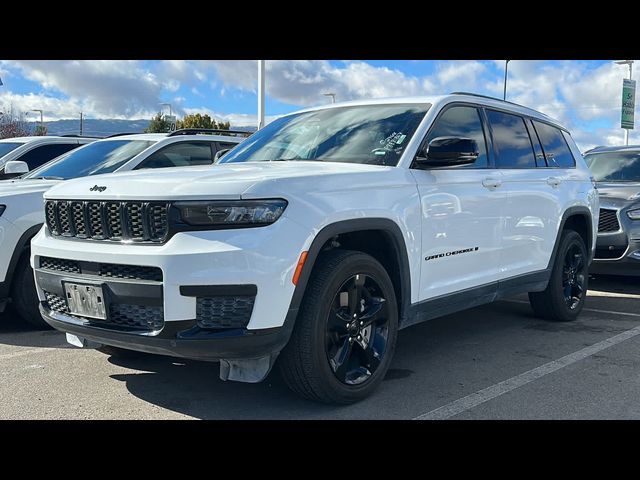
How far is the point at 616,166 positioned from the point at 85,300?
7.87 m

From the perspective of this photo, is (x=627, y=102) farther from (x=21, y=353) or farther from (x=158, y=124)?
(x=158, y=124)

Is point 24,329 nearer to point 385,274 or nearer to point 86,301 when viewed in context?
point 86,301

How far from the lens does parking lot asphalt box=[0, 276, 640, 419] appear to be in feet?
12.2

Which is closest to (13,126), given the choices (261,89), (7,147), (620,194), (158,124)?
(158,124)

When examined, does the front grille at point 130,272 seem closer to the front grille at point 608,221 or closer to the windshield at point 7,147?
the front grille at point 608,221

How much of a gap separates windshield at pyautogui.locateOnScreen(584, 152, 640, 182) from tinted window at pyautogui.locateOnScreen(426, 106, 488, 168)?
459cm

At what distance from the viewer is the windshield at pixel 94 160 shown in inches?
256

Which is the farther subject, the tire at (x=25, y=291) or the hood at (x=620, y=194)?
the hood at (x=620, y=194)

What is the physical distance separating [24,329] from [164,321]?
10.5 ft

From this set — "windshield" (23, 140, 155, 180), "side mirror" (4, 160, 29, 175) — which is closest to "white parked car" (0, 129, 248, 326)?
"windshield" (23, 140, 155, 180)

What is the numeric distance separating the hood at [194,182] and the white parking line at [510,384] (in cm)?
149

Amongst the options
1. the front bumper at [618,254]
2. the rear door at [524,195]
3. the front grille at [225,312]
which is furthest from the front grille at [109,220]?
the front bumper at [618,254]

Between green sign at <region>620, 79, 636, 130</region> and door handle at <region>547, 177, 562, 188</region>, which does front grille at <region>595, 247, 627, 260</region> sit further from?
green sign at <region>620, 79, 636, 130</region>

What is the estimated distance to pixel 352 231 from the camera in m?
3.68
